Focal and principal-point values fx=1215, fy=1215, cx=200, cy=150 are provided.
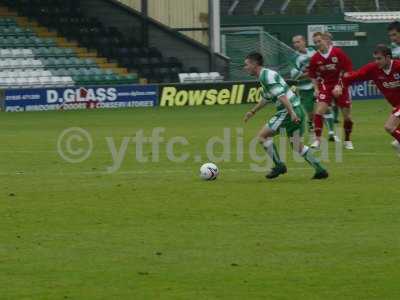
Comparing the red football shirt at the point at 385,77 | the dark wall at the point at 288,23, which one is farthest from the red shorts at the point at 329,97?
the dark wall at the point at 288,23

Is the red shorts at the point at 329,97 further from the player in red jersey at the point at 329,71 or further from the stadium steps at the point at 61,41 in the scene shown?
the stadium steps at the point at 61,41

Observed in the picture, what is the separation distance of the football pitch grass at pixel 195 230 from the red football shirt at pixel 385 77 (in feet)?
3.70

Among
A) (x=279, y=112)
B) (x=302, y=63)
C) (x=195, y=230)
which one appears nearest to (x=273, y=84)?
(x=279, y=112)

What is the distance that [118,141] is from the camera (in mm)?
24906

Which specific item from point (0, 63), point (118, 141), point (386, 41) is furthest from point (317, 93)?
point (386, 41)

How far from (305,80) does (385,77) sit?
211 inches

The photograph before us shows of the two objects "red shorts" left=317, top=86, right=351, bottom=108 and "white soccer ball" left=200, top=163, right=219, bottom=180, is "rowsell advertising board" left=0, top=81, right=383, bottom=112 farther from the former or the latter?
"white soccer ball" left=200, top=163, right=219, bottom=180

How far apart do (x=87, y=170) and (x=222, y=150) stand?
158 inches

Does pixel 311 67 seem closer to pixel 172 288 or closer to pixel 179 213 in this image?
pixel 179 213

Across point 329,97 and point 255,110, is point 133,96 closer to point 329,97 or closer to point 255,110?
point 329,97

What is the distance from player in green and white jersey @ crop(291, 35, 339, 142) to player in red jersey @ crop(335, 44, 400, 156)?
3971mm

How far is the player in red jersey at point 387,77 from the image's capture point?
62.5 feet

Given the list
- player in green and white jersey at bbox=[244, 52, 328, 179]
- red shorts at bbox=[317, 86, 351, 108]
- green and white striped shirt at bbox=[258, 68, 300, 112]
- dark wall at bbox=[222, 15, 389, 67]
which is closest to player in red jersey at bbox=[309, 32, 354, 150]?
red shorts at bbox=[317, 86, 351, 108]

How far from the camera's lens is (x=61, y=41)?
142 feet
